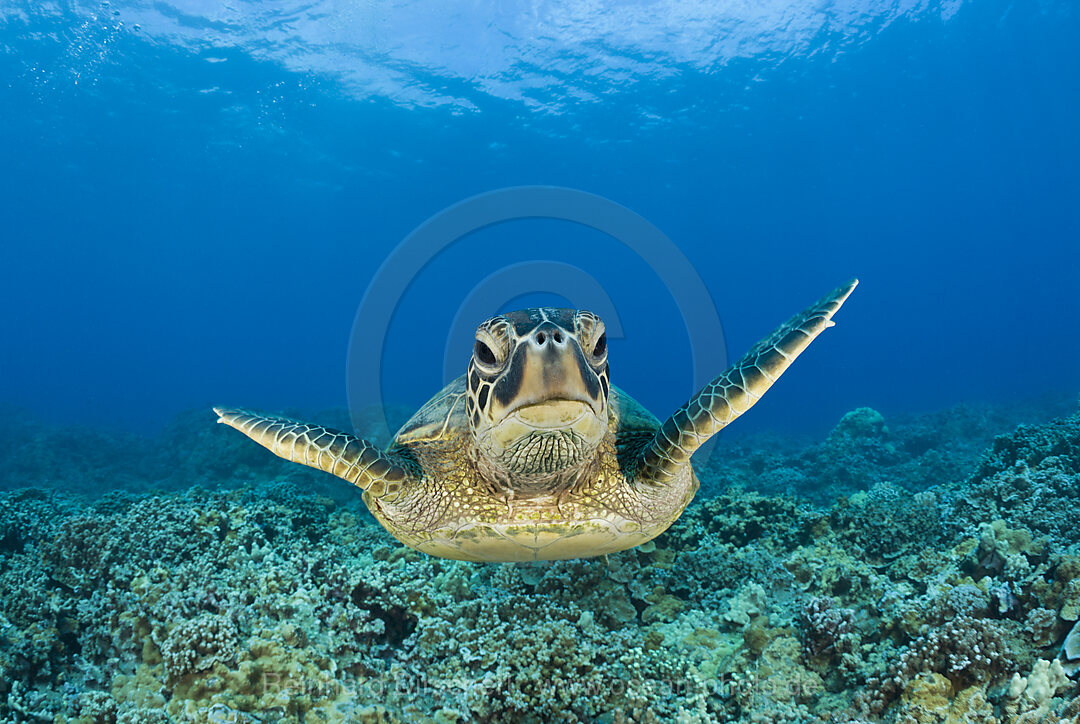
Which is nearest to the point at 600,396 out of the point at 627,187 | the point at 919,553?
the point at 919,553

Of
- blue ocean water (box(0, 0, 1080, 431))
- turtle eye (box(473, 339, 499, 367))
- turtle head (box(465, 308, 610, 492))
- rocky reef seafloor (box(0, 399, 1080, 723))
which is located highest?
blue ocean water (box(0, 0, 1080, 431))

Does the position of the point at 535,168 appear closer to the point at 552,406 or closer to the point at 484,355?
the point at 484,355

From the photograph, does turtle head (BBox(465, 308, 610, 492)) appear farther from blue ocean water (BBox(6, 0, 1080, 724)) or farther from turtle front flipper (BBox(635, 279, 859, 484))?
turtle front flipper (BBox(635, 279, 859, 484))

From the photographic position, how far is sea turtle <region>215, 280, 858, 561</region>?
2.05 m

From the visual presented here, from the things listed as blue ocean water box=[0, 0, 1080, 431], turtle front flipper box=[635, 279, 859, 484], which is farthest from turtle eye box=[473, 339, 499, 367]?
blue ocean water box=[0, 0, 1080, 431]

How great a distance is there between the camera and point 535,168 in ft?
Answer: 121

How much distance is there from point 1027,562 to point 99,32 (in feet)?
104

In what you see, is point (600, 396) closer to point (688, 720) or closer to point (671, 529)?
point (688, 720)

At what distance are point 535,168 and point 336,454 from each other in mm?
37098

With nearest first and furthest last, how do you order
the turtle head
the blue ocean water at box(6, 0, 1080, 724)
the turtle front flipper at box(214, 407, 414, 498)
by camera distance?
the turtle head
the blue ocean water at box(6, 0, 1080, 724)
the turtle front flipper at box(214, 407, 414, 498)

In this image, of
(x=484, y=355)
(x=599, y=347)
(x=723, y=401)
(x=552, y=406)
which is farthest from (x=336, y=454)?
(x=723, y=401)

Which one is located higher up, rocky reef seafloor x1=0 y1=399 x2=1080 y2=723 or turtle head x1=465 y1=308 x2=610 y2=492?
turtle head x1=465 y1=308 x2=610 y2=492

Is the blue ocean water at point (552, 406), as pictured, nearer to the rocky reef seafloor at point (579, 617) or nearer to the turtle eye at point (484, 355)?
the rocky reef seafloor at point (579, 617)

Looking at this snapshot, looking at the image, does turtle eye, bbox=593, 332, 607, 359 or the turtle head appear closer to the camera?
the turtle head
